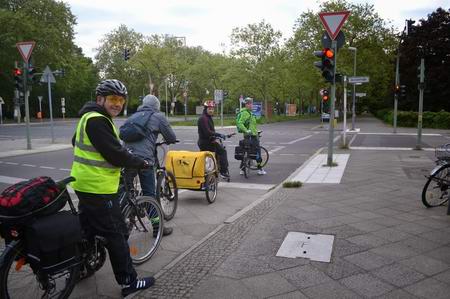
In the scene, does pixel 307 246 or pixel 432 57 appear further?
pixel 432 57

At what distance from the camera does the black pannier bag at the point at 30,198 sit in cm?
284

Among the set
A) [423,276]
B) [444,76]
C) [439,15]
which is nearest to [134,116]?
[423,276]

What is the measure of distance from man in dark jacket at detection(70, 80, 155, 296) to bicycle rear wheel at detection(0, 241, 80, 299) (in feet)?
1.18

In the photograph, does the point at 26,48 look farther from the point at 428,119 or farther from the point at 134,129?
the point at 428,119

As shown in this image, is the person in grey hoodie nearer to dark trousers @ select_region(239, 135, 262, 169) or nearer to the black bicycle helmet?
the black bicycle helmet

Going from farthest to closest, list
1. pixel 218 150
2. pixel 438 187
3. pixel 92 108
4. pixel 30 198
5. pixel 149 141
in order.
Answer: pixel 218 150
pixel 438 187
pixel 149 141
pixel 92 108
pixel 30 198

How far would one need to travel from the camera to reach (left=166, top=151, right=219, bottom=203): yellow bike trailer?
277 inches

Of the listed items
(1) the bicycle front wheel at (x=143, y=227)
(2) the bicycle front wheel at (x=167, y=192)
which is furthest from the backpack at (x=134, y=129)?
(1) the bicycle front wheel at (x=143, y=227)

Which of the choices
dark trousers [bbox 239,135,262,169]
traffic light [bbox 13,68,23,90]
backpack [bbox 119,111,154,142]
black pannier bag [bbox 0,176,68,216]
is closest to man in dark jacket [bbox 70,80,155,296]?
black pannier bag [bbox 0,176,68,216]

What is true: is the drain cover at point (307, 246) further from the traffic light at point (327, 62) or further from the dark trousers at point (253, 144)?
the traffic light at point (327, 62)

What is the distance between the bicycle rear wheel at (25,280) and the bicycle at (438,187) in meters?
5.42

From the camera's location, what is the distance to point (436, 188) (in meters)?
Result: 6.57

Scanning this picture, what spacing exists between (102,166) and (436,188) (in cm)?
535

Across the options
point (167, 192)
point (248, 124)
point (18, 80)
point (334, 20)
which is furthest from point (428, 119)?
point (167, 192)
